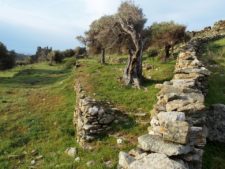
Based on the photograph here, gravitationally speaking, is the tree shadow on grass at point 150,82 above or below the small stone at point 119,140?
above

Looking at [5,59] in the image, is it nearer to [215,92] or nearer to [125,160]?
[215,92]

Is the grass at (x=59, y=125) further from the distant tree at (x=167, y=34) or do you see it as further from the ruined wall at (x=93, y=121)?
the distant tree at (x=167, y=34)

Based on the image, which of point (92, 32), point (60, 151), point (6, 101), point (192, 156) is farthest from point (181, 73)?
point (92, 32)

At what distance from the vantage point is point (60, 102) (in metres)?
25.2

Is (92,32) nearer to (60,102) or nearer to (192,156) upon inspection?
(60,102)

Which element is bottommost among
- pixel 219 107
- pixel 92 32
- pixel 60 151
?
pixel 60 151

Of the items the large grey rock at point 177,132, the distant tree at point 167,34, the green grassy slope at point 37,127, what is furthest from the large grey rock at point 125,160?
the distant tree at point 167,34

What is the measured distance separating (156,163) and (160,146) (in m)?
0.85

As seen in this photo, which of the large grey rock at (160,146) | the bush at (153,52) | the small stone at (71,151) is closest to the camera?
the large grey rock at (160,146)

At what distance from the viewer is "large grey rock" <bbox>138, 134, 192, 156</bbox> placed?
28.2ft

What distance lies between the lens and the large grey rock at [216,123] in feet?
47.4

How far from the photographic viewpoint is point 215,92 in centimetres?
2025

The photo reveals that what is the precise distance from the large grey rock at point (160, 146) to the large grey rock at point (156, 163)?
10.7 inches

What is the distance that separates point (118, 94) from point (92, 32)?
88.1 ft
